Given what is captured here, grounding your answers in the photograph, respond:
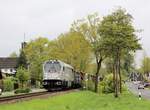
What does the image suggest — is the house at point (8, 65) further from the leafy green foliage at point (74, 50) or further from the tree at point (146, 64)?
the leafy green foliage at point (74, 50)

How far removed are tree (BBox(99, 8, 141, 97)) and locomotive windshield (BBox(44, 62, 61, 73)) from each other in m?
10.8

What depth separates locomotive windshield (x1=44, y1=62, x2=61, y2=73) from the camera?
2267 inches

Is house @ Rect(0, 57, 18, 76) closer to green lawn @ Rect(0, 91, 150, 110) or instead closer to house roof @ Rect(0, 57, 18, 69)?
house roof @ Rect(0, 57, 18, 69)

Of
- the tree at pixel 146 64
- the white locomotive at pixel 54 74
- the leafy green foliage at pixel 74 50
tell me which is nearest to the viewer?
the white locomotive at pixel 54 74

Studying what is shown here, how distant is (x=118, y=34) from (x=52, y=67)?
47.6ft

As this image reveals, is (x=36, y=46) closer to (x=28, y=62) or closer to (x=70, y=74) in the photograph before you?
(x=28, y=62)

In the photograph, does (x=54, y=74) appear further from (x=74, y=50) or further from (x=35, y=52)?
(x=35, y=52)

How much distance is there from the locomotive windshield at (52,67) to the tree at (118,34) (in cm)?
1082

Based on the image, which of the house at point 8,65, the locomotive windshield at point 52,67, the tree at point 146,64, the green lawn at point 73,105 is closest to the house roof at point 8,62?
the house at point 8,65

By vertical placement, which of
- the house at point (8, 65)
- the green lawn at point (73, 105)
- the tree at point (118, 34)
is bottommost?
the green lawn at point (73, 105)

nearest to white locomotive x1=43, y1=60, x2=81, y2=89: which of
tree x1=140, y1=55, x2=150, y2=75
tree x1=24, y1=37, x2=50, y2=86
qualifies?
tree x1=24, y1=37, x2=50, y2=86

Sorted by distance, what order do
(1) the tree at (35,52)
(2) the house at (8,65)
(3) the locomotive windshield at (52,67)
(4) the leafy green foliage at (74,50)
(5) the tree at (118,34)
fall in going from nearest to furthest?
(5) the tree at (118,34)
(3) the locomotive windshield at (52,67)
(4) the leafy green foliage at (74,50)
(1) the tree at (35,52)
(2) the house at (8,65)

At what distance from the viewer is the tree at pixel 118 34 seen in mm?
46094

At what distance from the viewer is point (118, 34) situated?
1813 inches
